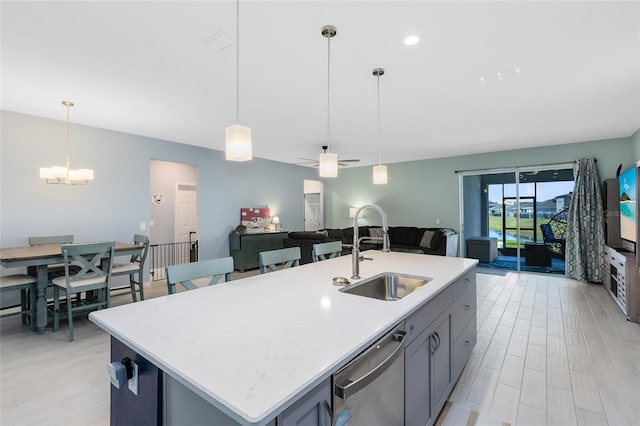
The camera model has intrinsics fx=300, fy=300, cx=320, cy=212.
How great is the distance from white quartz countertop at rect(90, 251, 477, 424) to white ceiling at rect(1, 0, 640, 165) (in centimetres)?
178

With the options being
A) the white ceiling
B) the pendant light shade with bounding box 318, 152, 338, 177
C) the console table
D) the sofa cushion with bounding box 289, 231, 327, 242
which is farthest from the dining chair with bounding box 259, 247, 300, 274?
the console table

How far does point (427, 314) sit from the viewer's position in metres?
1.62

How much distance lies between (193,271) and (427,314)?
1.42 m

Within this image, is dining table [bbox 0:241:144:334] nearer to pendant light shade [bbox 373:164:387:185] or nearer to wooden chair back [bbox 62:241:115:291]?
wooden chair back [bbox 62:241:115:291]

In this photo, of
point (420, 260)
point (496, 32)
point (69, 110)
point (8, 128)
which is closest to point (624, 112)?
point (496, 32)

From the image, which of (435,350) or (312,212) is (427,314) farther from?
(312,212)

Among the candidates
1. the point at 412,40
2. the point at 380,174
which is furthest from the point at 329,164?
the point at 412,40

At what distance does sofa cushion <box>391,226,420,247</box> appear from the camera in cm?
736

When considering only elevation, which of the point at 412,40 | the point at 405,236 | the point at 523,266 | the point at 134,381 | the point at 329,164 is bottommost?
the point at 523,266

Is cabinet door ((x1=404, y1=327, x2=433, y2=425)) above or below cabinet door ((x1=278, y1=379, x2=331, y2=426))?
below

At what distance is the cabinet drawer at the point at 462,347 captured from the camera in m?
2.10

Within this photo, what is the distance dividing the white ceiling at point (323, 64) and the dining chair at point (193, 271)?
1.65m

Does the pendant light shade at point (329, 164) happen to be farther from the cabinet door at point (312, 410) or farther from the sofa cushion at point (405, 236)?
the sofa cushion at point (405, 236)

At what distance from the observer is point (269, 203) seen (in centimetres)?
749
